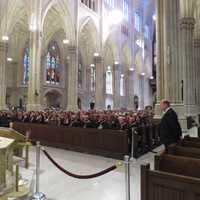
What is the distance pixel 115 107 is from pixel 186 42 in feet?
64.6

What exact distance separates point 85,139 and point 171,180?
246 inches

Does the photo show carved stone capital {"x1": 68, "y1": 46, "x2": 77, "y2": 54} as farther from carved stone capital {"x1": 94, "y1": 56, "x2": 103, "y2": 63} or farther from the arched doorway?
the arched doorway

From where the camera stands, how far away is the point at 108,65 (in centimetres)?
3862

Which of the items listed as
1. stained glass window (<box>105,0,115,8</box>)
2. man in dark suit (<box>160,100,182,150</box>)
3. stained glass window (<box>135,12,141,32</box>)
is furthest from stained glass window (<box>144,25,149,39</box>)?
man in dark suit (<box>160,100,182,150</box>)

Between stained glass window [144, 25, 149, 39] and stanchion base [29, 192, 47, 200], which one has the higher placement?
stained glass window [144, 25, 149, 39]

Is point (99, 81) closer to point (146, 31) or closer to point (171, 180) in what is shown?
point (146, 31)

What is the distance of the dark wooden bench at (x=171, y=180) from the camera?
107 inches

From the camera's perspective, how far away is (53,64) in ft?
105

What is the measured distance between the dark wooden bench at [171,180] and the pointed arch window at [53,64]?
28.5 m

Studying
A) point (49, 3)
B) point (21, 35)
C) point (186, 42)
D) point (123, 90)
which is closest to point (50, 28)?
point (21, 35)

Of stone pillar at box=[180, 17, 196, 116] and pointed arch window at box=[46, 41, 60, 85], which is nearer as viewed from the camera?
stone pillar at box=[180, 17, 196, 116]

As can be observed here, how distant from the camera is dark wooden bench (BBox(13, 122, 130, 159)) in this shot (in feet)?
25.6

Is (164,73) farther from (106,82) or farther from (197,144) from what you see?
(106,82)

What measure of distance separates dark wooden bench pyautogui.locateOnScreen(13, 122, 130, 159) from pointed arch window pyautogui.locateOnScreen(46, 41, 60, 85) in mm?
20571
